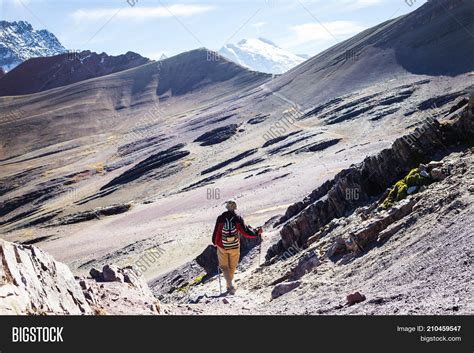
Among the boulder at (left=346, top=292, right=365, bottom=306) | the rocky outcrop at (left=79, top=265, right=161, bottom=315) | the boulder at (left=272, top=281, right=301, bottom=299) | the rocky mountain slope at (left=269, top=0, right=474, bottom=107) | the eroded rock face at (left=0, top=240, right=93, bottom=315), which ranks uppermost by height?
the rocky mountain slope at (left=269, top=0, right=474, bottom=107)

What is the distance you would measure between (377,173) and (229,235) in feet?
Answer: 17.0

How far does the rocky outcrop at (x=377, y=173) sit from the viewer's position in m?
14.4

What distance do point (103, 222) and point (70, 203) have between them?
20.9 m

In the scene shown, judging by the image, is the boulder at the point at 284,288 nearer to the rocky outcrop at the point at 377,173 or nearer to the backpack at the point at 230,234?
the backpack at the point at 230,234

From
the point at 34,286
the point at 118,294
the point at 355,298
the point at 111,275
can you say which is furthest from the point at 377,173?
the point at 34,286

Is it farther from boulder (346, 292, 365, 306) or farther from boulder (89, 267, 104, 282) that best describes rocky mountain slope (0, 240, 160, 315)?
boulder (346, 292, 365, 306)

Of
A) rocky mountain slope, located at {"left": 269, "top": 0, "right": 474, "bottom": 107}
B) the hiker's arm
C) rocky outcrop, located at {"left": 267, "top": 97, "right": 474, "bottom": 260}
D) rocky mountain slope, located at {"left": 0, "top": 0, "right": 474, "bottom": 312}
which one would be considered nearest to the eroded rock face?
rocky mountain slope, located at {"left": 0, "top": 0, "right": 474, "bottom": 312}

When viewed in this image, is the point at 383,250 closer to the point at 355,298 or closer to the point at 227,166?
the point at 355,298

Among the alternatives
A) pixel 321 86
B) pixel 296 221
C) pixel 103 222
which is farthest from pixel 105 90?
pixel 296 221

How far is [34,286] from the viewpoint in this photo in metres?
7.90

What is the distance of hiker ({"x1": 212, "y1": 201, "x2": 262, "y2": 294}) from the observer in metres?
12.4

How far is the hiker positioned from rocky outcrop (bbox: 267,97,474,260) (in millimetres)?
3737

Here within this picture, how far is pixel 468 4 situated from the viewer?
97.2 m
